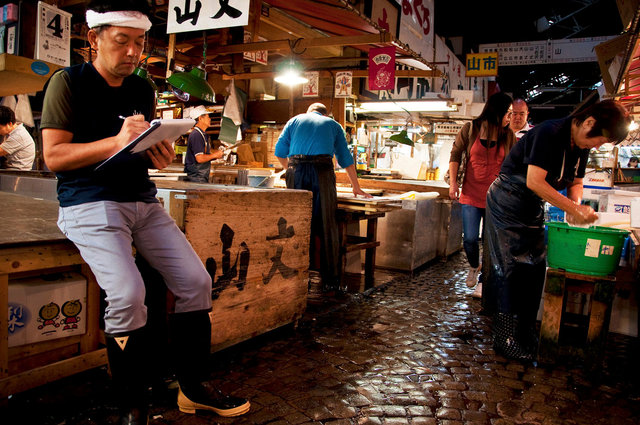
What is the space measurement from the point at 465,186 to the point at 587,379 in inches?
108

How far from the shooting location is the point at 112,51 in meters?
2.25

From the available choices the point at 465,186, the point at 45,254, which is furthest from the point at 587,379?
the point at 45,254

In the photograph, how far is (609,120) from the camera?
10.7ft

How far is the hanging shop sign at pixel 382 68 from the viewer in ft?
28.5

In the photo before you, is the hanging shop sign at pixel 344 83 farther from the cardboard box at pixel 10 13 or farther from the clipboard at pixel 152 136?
the clipboard at pixel 152 136

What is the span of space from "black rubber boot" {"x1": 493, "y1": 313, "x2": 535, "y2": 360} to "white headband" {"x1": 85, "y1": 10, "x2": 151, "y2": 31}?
352cm

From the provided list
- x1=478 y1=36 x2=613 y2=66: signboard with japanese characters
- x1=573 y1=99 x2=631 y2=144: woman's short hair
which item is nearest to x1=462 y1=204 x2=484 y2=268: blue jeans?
x1=573 y1=99 x2=631 y2=144: woman's short hair

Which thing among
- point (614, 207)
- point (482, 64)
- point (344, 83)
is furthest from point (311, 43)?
point (482, 64)

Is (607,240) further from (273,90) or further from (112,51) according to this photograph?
(273,90)

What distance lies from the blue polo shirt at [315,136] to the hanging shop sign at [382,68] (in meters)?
3.83

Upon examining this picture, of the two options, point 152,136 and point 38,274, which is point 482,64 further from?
point 38,274

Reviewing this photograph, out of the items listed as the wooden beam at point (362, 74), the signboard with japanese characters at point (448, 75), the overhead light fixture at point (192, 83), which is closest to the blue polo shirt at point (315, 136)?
the overhead light fixture at point (192, 83)

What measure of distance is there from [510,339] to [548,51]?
613 inches

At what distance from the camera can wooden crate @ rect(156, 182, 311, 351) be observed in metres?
3.02
